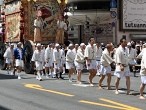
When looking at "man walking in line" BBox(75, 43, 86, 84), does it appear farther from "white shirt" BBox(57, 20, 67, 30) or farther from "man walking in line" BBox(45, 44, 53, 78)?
"white shirt" BBox(57, 20, 67, 30)

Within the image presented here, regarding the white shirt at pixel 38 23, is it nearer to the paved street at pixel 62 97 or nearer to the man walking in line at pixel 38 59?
the man walking in line at pixel 38 59

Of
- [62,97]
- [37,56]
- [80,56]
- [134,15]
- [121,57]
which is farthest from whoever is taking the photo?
[134,15]

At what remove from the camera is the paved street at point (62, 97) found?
13.2 metres

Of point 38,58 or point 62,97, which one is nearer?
point 62,97

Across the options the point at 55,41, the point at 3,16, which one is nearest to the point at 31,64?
the point at 55,41

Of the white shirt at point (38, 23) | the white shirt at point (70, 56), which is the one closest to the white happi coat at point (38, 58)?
the white shirt at point (70, 56)

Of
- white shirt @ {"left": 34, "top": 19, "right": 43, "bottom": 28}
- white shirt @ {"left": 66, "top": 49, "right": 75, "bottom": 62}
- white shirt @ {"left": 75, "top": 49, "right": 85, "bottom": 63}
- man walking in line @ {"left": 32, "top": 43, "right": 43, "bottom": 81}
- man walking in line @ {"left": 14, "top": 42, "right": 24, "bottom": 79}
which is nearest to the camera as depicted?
white shirt @ {"left": 75, "top": 49, "right": 85, "bottom": 63}

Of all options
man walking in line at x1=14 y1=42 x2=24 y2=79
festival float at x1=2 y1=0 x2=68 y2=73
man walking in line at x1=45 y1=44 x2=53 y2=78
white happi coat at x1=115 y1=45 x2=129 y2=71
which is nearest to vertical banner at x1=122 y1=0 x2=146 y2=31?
festival float at x1=2 y1=0 x2=68 y2=73

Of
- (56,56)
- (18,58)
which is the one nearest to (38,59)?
(56,56)

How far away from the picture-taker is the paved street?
13.2 m

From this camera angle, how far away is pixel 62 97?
Result: 15.3 meters

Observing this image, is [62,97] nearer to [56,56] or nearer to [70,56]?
[70,56]

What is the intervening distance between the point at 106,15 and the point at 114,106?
27.2 meters

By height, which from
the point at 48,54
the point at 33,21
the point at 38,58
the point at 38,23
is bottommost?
the point at 38,58
